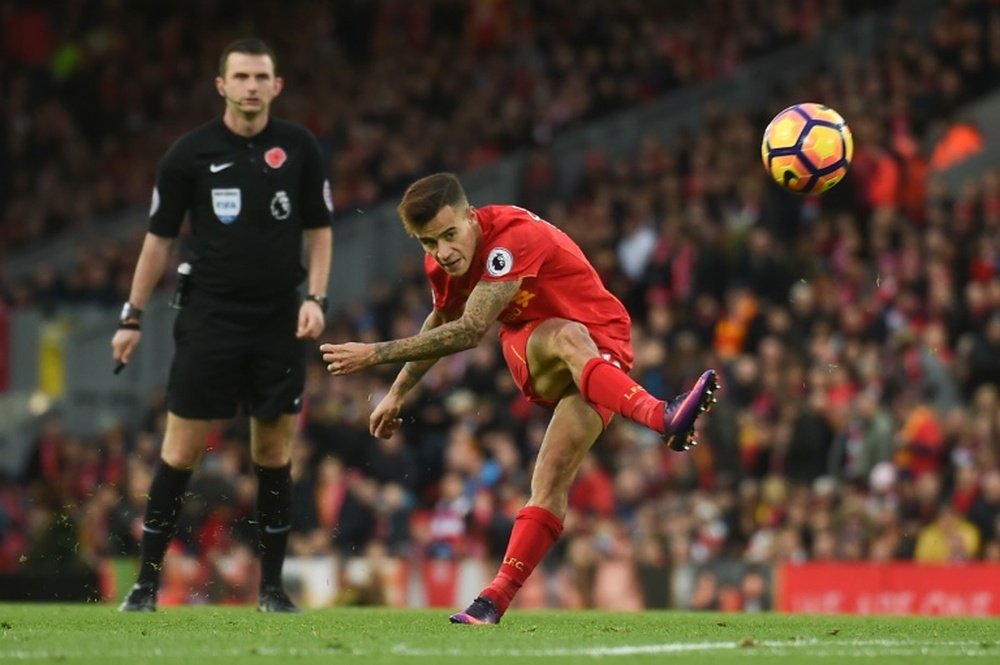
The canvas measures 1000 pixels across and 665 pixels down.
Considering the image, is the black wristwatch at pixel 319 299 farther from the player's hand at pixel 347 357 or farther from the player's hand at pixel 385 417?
the player's hand at pixel 347 357

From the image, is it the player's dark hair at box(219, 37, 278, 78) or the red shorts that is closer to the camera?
the red shorts

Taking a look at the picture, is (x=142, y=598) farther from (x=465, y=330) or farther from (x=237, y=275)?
(x=465, y=330)

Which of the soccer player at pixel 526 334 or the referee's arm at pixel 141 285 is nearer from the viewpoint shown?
the soccer player at pixel 526 334

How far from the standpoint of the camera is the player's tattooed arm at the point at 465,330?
7590mm

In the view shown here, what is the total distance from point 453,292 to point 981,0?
11989 mm

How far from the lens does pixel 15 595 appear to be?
46.3ft

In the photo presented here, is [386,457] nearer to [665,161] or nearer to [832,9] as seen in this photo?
[665,161]

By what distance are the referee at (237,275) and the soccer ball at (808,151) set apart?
208cm

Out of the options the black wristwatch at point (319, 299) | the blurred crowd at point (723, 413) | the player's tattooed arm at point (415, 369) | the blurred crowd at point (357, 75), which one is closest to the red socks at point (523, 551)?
the player's tattooed arm at point (415, 369)

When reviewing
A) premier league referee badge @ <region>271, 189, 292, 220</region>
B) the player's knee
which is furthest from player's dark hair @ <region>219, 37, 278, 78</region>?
the player's knee

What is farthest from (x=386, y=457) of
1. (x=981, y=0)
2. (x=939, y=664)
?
(x=939, y=664)

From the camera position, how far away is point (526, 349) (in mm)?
7922

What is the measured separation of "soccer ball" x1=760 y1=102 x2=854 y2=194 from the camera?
29.5 ft

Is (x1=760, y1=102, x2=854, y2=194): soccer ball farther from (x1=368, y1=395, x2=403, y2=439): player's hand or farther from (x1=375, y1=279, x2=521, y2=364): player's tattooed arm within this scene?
(x1=368, y1=395, x2=403, y2=439): player's hand
